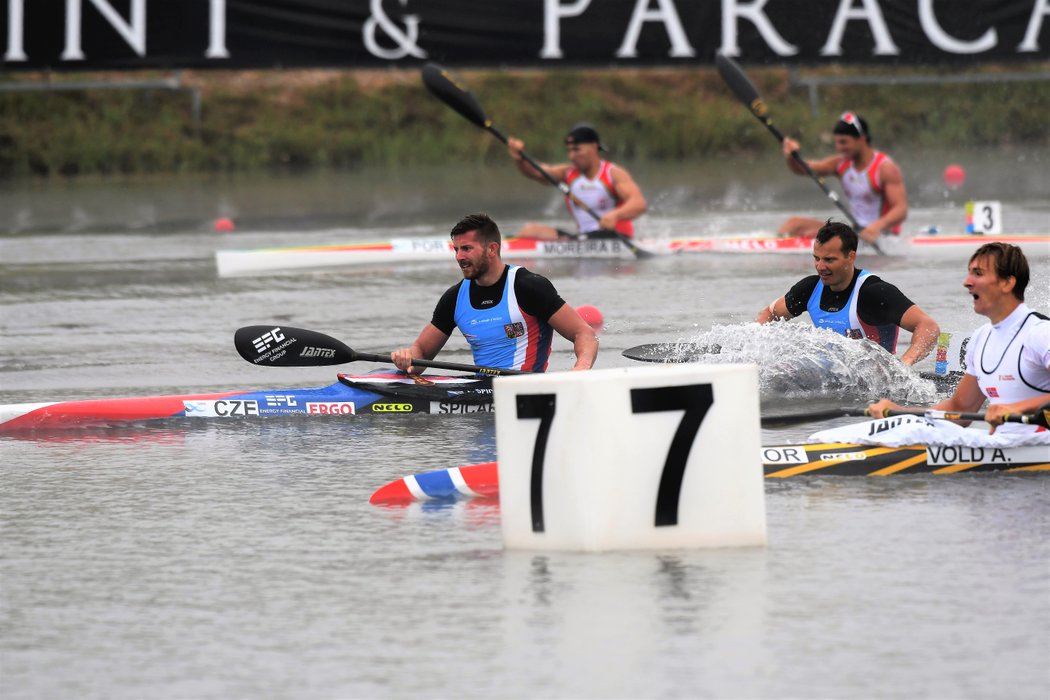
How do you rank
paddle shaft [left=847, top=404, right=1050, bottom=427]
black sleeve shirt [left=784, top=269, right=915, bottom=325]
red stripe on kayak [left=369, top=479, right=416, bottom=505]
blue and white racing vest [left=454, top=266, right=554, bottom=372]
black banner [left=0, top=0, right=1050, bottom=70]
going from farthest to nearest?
1. black banner [left=0, top=0, right=1050, bottom=70]
2. blue and white racing vest [left=454, top=266, right=554, bottom=372]
3. black sleeve shirt [left=784, top=269, right=915, bottom=325]
4. red stripe on kayak [left=369, top=479, right=416, bottom=505]
5. paddle shaft [left=847, top=404, right=1050, bottom=427]

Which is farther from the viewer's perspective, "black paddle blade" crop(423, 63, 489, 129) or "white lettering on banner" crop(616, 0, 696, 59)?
"white lettering on banner" crop(616, 0, 696, 59)

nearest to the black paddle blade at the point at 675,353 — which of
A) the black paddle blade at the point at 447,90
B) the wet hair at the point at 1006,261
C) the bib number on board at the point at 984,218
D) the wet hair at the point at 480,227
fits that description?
the wet hair at the point at 480,227

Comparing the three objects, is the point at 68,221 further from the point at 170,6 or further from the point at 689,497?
the point at 689,497

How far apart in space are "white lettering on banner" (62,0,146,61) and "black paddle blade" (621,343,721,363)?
1486 cm

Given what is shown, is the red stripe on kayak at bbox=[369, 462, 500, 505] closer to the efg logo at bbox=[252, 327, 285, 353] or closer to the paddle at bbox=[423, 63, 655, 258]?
the efg logo at bbox=[252, 327, 285, 353]

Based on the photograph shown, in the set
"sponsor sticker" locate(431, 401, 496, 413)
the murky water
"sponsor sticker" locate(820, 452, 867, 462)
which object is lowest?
the murky water

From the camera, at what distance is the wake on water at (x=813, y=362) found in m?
8.74

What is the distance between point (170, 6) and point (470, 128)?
5960 millimetres

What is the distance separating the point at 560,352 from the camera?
35.8 feet

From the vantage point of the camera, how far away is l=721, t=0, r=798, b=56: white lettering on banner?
73.9 feet

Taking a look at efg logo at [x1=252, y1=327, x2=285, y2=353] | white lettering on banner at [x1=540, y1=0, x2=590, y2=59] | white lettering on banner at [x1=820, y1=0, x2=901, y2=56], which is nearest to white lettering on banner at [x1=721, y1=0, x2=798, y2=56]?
white lettering on banner at [x1=820, y1=0, x2=901, y2=56]

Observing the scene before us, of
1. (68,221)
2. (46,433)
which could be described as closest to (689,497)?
(46,433)

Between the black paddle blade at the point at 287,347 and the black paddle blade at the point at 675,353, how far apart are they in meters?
1.58

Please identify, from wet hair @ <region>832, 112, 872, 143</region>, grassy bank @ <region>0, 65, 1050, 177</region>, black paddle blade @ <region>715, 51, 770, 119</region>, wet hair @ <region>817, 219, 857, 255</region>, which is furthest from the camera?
grassy bank @ <region>0, 65, 1050, 177</region>
